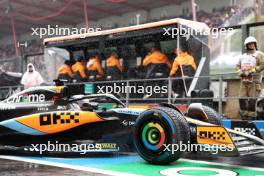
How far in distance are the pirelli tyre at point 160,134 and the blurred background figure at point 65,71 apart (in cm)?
796

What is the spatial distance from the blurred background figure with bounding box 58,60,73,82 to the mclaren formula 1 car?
5.88 meters

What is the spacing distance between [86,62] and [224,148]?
8831mm

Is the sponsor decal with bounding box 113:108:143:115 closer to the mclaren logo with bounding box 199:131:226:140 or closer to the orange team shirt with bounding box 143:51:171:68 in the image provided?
the mclaren logo with bounding box 199:131:226:140

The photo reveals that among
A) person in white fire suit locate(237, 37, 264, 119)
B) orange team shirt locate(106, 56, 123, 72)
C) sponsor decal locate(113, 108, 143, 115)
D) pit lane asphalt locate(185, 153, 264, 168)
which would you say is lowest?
pit lane asphalt locate(185, 153, 264, 168)

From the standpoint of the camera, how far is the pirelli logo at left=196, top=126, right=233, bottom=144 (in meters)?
5.80

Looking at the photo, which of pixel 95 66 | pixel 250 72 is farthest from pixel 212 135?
pixel 95 66

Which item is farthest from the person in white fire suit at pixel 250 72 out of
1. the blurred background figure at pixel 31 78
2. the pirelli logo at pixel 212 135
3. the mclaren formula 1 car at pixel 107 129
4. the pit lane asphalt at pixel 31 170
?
the blurred background figure at pixel 31 78

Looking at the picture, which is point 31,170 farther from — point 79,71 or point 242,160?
point 79,71

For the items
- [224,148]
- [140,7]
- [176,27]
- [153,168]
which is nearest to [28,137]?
[153,168]

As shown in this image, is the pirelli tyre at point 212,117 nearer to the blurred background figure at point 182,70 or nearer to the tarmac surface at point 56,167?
the tarmac surface at point 56,167

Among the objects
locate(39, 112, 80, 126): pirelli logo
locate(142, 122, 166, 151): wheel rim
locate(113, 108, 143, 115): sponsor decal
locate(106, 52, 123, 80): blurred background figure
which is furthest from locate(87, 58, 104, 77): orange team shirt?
locate(142, 122, 166, 151): wheel rim

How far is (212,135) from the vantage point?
588 cm

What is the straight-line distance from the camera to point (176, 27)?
11.6 meters

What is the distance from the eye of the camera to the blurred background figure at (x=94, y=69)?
43.7 ft
